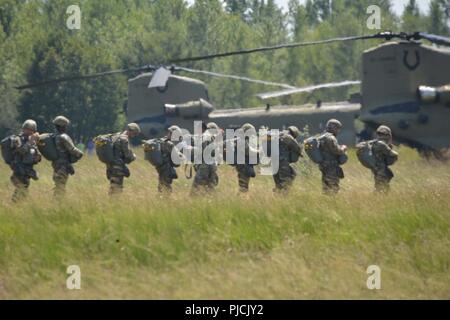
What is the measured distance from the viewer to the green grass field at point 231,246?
1024 cm

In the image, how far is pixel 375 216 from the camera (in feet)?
40.0

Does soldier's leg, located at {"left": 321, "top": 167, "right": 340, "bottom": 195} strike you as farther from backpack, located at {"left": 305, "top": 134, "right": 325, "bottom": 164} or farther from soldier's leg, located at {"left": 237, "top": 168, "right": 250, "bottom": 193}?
soldier's leg, located at {"left": 237, "top": 168, "right": 250, "bottom": 193}

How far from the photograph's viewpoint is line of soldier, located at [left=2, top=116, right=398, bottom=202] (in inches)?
621

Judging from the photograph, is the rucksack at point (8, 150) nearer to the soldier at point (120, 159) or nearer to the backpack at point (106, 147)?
the backpack at point (106, 147)

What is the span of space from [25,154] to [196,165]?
2.56m

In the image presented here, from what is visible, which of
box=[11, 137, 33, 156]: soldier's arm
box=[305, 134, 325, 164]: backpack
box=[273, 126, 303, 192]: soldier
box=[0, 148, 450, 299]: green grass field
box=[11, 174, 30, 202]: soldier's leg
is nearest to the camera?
box=[0, 148, 450, 299]: green grass field

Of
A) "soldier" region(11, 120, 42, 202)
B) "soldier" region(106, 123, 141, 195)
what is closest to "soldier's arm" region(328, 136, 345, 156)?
"soldier" region(106, 123, 141, 195)

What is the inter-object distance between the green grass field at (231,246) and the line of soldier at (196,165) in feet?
4.72

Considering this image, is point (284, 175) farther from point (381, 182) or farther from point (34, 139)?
point (34, 139)

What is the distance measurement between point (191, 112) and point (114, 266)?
1798cm

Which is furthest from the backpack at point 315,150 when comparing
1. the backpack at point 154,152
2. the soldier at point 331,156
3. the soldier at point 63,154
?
the soldier at point 63,154

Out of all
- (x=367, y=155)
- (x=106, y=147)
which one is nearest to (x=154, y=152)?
(x=106, y=147)

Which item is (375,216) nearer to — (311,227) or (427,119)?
(311,227)
